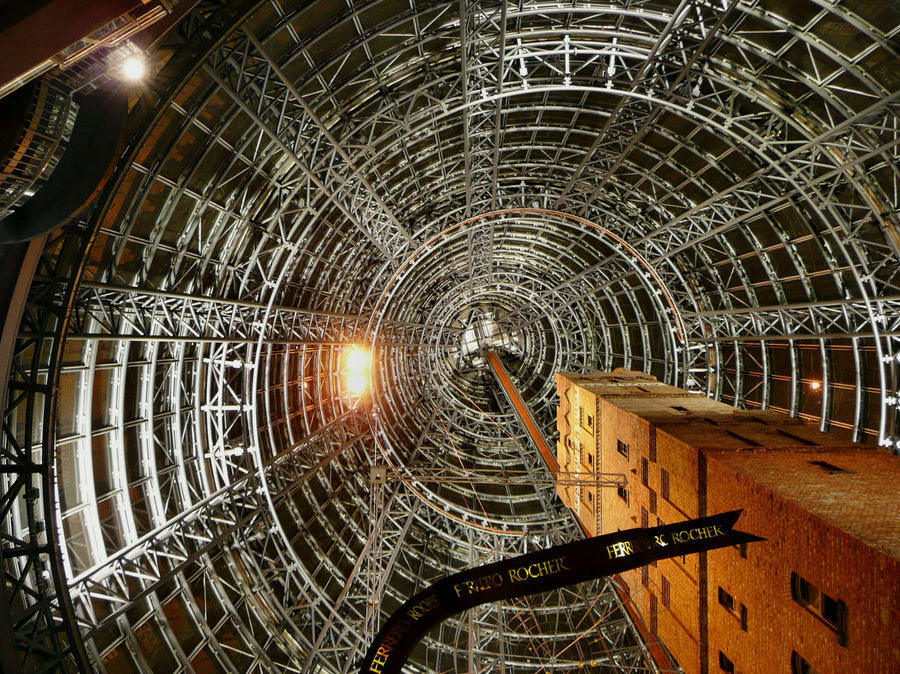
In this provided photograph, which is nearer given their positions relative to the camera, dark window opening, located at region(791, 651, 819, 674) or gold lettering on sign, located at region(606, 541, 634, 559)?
dark window opening, located at region(791, 651, 819, 674)

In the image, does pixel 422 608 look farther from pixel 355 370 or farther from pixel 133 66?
pixel 355 370

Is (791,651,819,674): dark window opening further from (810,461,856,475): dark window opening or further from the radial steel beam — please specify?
the radial steel beam

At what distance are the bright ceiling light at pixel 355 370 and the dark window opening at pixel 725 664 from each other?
67.8 feet

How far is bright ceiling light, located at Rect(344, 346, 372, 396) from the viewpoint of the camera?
89.4 ft

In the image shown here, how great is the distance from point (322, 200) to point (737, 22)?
15.2 meters

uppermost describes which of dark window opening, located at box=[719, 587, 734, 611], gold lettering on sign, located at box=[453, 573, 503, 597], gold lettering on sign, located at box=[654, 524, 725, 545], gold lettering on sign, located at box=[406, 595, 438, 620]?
gold lettering on sign, located at box=[654, 524, 725, 545]

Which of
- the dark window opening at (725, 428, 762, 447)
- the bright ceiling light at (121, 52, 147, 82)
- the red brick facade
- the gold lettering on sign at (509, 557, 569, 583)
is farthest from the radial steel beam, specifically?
the bright ceiling light at (121, 52, 147, 82)

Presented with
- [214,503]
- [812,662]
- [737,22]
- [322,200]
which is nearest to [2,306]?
[214,503]

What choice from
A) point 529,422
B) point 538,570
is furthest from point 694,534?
point 529,422

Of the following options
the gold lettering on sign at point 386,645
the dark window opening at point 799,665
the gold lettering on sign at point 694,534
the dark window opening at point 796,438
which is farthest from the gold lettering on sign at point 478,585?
the dark window opening at point 796,438

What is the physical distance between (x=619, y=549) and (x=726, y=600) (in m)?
4.32

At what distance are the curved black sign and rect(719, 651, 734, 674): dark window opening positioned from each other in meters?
4.06

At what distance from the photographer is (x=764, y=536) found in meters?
8.38

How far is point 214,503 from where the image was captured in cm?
1565
